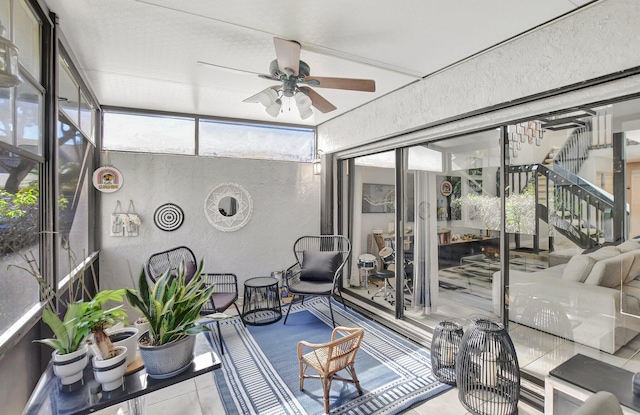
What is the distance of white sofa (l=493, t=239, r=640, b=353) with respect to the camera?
1749 millimetres

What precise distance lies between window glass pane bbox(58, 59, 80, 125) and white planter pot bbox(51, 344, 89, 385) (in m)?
1.74

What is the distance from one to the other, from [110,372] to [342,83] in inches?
85.2

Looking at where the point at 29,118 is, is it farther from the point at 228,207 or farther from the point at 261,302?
the point at 261,302

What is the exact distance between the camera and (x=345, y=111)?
152 inches

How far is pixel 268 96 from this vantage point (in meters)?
2.16

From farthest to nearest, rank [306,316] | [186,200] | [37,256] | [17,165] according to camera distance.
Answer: [186,200] < [306,316] < [37,256] < [17,165]

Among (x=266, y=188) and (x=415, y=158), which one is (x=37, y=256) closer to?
(x=266, y=188)

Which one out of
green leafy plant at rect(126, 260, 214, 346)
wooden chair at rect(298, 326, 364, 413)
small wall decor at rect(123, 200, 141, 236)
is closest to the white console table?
wooden chair at rect(298, 326, 364, 413)

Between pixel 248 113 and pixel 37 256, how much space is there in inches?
111

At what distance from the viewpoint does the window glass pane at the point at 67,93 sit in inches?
82.6

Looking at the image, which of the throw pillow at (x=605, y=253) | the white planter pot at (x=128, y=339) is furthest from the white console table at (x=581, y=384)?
the white planter pot at (x=128, y=339)

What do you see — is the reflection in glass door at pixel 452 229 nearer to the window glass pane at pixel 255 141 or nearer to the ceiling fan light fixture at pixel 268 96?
the ceiling fan light fixture at pixel 268 96

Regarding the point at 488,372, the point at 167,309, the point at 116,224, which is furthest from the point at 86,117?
the point at 488,372

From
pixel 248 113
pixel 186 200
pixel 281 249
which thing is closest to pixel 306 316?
pixel 281 249
